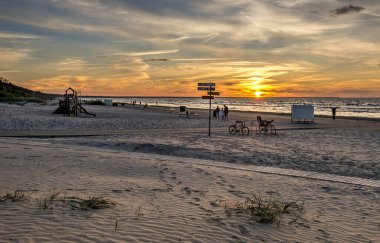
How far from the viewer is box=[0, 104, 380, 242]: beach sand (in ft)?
18.4

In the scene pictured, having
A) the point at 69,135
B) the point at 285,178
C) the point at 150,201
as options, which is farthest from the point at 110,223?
the point at 69,135

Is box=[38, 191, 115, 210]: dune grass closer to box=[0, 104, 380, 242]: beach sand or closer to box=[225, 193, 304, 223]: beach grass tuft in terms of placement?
box=[0, 104, 380, 242]: beach sand

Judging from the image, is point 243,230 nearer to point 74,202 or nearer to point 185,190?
point 185,190

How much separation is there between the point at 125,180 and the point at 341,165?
7.93 m

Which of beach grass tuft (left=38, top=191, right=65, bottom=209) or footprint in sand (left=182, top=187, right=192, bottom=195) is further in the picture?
footprint in sand (left=182, top=187, right=192, bottom=195)

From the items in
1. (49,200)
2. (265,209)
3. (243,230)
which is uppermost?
(49,200)

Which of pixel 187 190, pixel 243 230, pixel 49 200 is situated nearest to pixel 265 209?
pixel 243 230

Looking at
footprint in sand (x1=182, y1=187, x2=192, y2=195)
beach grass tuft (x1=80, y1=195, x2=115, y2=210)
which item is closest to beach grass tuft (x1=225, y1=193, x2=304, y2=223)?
footprint in sand (x1=182, y1=187, x2=192, y2=195)

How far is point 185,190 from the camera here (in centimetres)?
827

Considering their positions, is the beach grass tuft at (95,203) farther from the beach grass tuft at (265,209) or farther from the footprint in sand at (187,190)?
the beach grass tuft at (265,209)

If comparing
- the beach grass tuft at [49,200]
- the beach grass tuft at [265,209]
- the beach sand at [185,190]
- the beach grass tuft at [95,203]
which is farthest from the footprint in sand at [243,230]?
the beach grass tuft at [49,200]

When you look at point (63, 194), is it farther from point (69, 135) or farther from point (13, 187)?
point (69, 135)

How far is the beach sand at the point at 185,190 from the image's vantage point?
560cm

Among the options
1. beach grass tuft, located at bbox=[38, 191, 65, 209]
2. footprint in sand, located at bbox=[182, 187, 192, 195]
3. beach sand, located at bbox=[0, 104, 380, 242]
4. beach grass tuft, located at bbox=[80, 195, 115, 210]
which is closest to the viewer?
beach sand, located at bbox=[0, 104, 380, 242]
